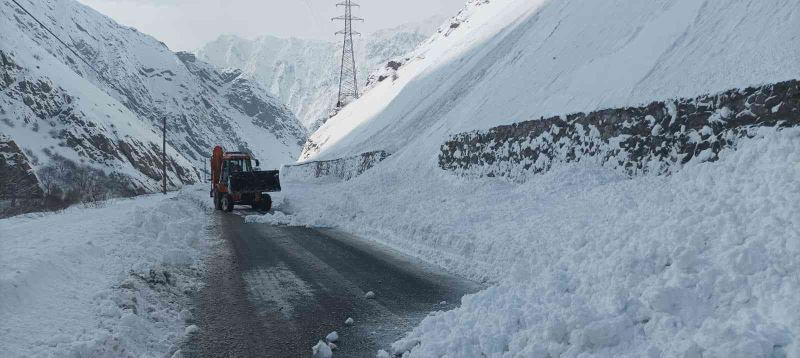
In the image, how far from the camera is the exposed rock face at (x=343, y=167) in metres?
34.1

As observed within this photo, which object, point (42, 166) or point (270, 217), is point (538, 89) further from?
point (42, 166)

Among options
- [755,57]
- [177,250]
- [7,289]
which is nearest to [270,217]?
[177,250]

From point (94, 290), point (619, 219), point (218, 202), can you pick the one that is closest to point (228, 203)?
point (218, 202)

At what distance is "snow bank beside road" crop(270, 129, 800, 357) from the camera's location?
13.8 feet

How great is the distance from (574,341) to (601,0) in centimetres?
2278

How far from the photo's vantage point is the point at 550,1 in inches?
1369

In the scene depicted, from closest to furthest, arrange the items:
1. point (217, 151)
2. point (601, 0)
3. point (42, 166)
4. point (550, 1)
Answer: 1. point (601, 0)
2. point (217, 151)
3. point (550, 1)
4. point (42, 166)

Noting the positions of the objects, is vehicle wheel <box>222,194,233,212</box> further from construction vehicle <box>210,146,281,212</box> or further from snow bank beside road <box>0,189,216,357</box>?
snow bank beside road <box>0,189,216,357</box>

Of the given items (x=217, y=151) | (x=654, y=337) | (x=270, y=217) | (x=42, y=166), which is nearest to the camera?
(x=654, y=337)

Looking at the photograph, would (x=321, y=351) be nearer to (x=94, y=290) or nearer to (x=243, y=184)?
(x=94, y=290)

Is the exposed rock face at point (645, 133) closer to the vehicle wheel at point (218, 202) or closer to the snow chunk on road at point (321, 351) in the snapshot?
the snow chunk on road at point (321, 351)

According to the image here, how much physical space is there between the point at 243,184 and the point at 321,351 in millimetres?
18162

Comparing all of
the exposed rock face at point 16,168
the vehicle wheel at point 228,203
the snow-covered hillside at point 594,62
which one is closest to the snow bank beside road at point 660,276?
the snow-covered hillside at point 594,62

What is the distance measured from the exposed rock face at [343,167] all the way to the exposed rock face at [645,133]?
1575cm
